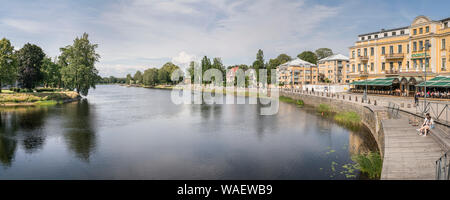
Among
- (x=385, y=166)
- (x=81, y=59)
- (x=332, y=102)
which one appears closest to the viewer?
(x=385, y=166)

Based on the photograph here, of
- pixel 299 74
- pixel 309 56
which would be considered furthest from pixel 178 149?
pixel 309 56

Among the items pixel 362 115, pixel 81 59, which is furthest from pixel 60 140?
pixel 81 59

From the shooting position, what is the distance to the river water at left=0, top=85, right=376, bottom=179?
17.4 metres

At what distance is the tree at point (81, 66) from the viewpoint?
68188 millimetres

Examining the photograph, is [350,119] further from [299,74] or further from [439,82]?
[299,74]

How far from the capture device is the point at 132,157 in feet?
68.1

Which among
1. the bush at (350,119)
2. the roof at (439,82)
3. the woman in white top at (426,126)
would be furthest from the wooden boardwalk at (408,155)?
the roof at (439,82)

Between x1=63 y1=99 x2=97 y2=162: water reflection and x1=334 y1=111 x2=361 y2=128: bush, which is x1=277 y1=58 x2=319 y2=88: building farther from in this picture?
x1=63 y1=99 x2=97 y2=162: water reflection

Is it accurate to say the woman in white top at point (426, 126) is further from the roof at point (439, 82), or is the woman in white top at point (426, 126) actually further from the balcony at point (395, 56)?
the balcony at point (395, 56)

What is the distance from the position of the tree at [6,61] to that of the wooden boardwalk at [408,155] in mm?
63211
